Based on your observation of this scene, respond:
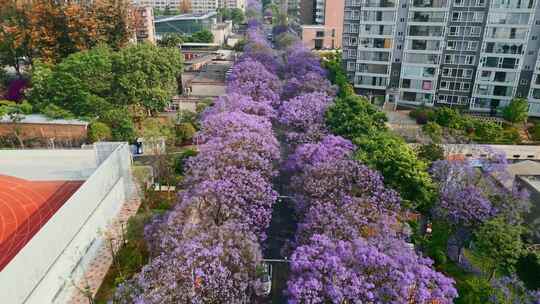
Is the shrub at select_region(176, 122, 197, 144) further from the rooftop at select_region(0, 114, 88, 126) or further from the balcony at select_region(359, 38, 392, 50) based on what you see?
the balcony at select_region(359, 38, 392, 50)

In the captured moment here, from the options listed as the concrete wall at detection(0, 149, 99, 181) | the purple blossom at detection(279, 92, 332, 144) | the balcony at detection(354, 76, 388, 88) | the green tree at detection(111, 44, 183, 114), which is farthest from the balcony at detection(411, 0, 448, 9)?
the concrete wall at detection(0, 149, 99, 181)

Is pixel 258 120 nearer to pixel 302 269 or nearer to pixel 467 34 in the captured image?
pixel 302 269

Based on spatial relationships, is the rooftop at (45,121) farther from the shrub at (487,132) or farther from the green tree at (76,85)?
the shrub at (487,132)

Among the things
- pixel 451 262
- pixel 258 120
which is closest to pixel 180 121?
pixel 258 120

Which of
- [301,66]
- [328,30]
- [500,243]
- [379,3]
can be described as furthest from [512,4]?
[328,30]

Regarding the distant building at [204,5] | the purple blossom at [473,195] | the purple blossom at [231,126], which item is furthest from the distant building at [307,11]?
the purple blossom at [473,195]
